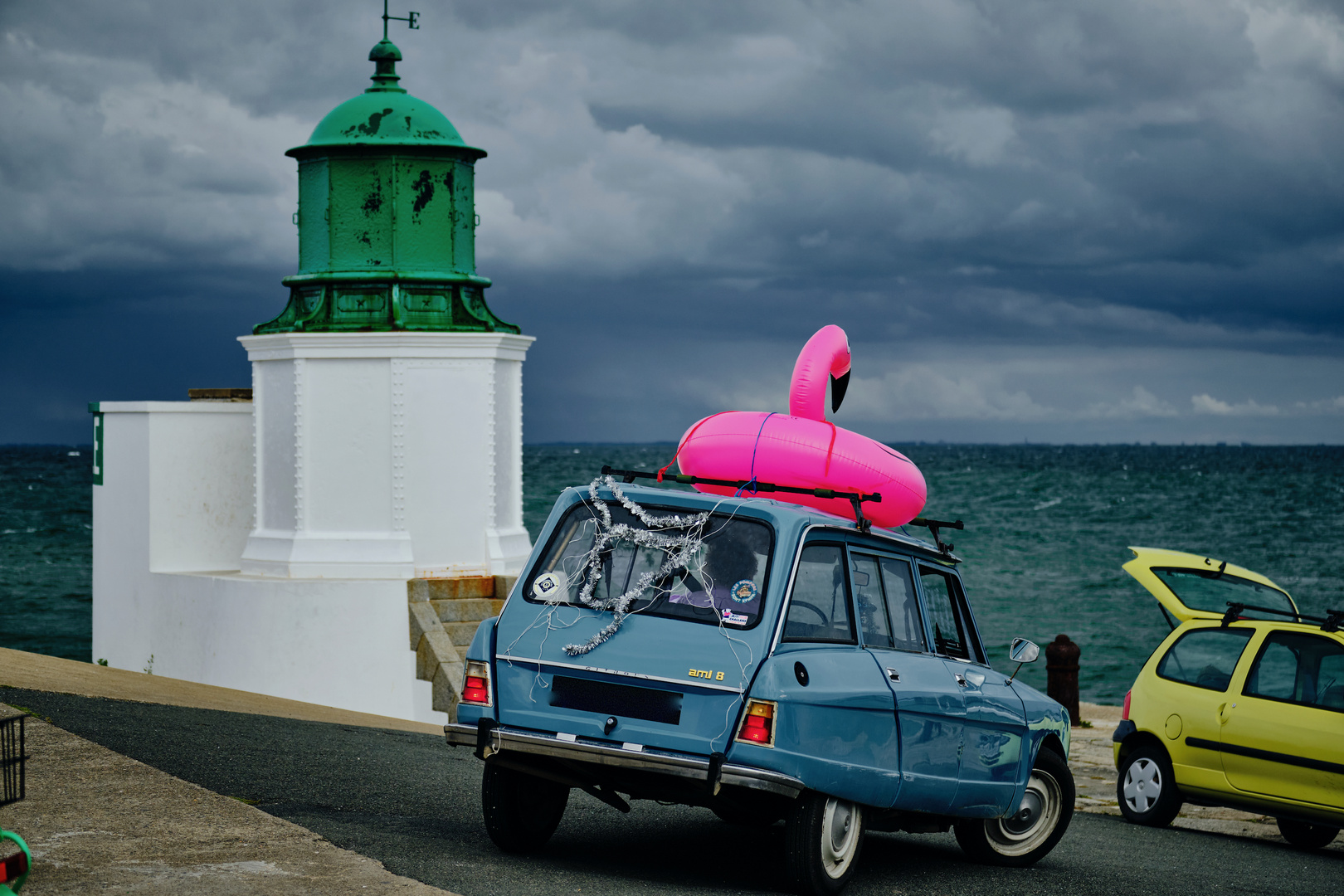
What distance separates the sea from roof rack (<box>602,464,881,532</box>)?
2864 millimetres

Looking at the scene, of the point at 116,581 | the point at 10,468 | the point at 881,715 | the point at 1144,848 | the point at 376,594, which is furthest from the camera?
the point at 10,468

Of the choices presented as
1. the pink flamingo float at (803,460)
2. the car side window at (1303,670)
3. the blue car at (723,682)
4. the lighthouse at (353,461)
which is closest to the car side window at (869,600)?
the blue car at (723,682)

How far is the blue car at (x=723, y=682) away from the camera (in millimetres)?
6973

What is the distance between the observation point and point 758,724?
6879mm

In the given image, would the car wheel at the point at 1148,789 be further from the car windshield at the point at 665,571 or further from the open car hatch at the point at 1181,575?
the car windshield at the point at 665,571

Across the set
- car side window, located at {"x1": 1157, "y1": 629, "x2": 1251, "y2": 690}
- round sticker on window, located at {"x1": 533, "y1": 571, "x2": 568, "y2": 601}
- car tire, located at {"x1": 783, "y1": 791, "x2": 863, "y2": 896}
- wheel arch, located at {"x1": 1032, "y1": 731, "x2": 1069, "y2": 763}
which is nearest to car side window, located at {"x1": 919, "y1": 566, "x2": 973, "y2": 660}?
wheel arch, located at {"x1": 1032, "y1": 731, "x2": 1069, "y2": 763}

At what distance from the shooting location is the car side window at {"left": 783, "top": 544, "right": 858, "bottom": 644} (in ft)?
24.1

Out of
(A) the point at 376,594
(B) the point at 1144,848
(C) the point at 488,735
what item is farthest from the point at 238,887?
(A) the point at 376,594

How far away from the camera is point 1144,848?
1019 cm

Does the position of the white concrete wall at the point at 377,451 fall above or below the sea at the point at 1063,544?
above

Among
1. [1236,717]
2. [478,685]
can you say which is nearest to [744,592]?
[478,685]

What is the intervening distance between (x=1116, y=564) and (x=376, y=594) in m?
45.8

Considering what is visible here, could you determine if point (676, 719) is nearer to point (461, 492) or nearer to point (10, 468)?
point (461, 492)

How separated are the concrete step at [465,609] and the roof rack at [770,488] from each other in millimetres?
10231
